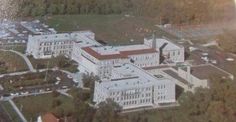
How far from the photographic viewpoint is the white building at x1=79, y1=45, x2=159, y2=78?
6766mm

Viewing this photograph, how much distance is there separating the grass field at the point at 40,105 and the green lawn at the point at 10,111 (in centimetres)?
8

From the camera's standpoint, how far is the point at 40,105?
5812mm

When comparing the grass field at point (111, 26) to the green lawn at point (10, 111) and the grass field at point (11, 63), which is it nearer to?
the grass field at point (11, 63)

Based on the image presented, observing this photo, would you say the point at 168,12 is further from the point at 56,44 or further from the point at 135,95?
the point at 135,95

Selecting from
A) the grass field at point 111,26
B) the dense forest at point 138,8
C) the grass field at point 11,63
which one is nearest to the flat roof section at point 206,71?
the grass field at point 111,26

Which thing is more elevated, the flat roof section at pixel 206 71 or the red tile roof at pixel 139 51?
the red tile roof at pixel 139 51

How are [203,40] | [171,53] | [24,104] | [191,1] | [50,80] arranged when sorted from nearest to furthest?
1. [24,104]
2. [50,80]
3. [171,53]
4. [203,40]
5. [191,1]

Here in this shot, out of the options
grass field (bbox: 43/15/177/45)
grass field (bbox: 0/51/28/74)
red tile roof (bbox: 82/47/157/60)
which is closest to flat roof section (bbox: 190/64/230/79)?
red tile roof (bbox: 82/47/157/60)

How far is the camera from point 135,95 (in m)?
5.98

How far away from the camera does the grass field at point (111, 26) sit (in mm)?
8566

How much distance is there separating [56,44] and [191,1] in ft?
11.6

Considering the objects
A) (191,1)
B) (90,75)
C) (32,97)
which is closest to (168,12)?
(191,1)

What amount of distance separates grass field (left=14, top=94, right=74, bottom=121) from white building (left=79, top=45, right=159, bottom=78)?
0.82 meters

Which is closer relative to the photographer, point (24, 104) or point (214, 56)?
point (24, 104)
